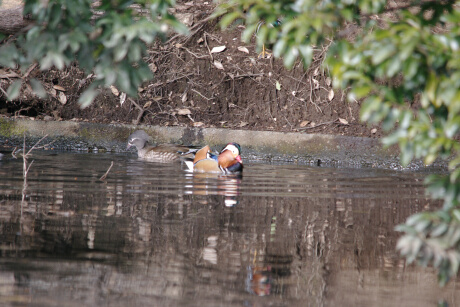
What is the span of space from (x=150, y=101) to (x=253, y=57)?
2.09 m

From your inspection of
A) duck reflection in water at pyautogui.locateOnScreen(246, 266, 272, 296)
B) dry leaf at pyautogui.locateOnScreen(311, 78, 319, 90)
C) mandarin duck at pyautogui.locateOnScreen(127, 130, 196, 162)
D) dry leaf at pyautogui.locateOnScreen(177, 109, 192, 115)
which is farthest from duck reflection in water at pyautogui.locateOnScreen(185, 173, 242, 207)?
dry leaf at pyautogui.locateOnScreen(311, 78, 319, 90)

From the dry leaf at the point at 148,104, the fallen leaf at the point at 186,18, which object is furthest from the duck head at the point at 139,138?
the fallen leaf at the point at 186,18

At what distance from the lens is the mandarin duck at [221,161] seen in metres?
8.41

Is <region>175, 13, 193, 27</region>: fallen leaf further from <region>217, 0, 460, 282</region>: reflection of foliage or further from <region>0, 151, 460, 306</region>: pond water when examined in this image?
<region>217, 0, 460, 282</region>: reflection of foliage

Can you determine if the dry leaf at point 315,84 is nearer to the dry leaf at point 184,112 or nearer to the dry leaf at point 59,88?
the dry leaf at point 184,112

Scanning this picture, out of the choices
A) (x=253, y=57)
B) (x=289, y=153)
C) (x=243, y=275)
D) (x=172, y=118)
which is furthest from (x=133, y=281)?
(x=253, y=57)

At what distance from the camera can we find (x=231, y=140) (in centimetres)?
1023

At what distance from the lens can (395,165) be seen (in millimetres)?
9523

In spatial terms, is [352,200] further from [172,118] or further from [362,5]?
[172,118]

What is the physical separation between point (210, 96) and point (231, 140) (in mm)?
1466

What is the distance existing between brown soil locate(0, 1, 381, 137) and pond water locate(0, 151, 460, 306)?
357cm

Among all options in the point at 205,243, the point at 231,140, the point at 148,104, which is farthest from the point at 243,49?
the point at 205,243

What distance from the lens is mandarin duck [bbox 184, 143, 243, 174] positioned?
27.6 ft

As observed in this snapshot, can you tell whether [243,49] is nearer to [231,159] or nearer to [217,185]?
[231,159]
